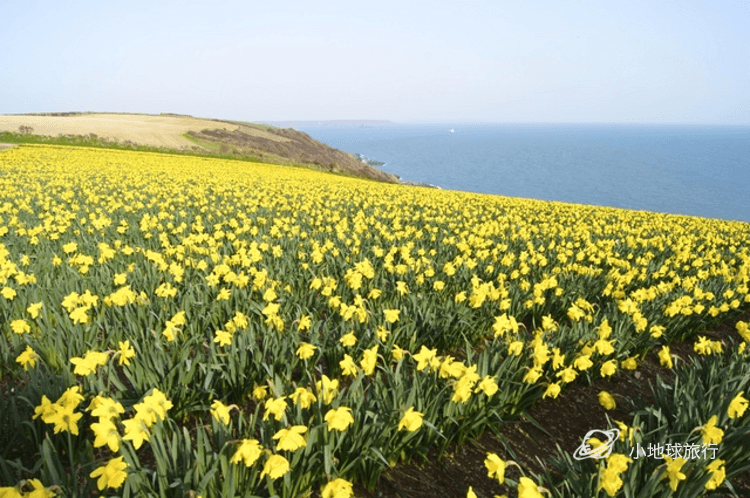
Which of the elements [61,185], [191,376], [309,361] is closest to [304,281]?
[309,361]

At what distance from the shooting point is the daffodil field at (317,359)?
7.89ft

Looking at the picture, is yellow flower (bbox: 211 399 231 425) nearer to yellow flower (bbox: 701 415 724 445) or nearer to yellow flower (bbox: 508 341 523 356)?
yellow flower (bbox: 508 341 523 356)

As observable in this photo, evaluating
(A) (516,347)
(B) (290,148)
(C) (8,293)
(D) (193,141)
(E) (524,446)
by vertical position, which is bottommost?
(E) (524,446)

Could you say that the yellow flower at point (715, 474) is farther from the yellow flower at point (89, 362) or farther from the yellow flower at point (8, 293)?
the yellow flower at point (8, 293)

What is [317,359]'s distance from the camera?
3.82m

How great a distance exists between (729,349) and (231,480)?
5593 mm

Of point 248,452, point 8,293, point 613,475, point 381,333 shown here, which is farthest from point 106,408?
point 8,293

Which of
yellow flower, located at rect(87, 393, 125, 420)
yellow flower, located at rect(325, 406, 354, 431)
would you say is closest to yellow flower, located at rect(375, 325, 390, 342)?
yellow flower, located at rect(325, 406, 354, 431)

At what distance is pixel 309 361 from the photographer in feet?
13.1

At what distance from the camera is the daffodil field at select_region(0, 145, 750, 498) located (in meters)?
2.41

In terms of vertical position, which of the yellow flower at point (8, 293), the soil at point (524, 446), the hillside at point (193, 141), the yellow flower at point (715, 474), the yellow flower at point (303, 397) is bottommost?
the soil at point (524, 446)

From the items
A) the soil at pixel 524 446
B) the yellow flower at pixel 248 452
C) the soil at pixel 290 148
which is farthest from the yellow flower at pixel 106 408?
the soil at pixel 290 148

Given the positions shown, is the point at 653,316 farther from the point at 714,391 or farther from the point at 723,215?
the point at 723,215

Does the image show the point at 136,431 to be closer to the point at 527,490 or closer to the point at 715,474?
the point at 527,490
